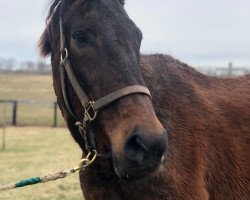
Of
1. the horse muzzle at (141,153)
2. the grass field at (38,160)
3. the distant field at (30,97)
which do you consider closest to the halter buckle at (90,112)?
the horse muzzle at (141,153)

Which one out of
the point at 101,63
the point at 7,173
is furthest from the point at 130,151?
the point at 7,173

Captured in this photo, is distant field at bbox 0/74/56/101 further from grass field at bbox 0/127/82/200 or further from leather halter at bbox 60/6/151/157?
leather halter at bbox 60/6/151/157

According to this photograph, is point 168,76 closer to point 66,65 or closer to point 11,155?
point 66,65

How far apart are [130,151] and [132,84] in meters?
0.48

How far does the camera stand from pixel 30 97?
117 ft

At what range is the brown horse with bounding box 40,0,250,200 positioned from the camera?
9.80 ft

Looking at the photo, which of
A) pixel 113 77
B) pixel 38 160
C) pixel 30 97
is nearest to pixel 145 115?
pixel 113 77

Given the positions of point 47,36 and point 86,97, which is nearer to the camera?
Result: point 86,97

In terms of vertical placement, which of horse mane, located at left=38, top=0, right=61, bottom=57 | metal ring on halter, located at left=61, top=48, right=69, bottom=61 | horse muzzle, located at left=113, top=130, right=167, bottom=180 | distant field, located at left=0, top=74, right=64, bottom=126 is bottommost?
distant field, located at left=0, top=74, right=64, bottom=126

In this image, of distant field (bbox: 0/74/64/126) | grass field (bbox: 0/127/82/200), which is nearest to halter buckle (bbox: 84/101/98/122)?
grass field (bbox: 0/127/82/200)

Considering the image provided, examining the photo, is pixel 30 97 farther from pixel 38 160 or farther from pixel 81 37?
pixel 81 37

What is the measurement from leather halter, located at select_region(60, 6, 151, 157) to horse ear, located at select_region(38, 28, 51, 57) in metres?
0.43

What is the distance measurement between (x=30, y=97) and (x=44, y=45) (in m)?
32.3

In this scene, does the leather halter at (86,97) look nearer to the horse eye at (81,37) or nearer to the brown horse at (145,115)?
the brown horse at (145,115)
